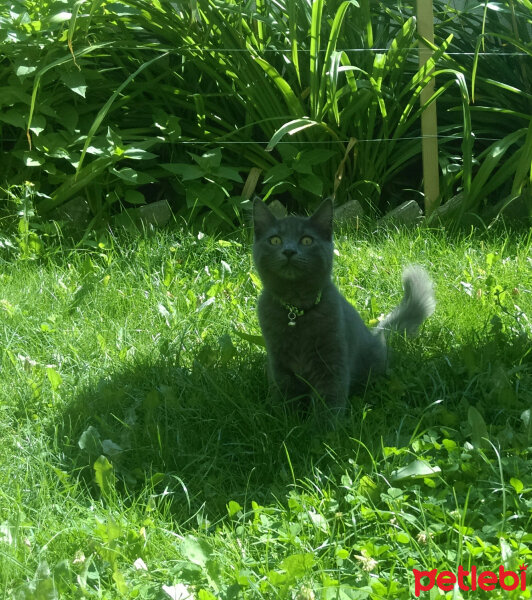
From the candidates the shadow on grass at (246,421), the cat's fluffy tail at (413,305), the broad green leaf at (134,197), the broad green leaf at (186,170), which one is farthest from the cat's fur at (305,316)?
the broad green leaf at (134,197)

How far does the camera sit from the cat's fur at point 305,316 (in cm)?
250

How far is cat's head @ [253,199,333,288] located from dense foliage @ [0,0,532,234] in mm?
1278

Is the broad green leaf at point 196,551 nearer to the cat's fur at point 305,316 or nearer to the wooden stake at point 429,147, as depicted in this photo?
the cat's fur at point 305,316

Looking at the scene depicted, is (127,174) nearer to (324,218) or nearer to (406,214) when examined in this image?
(406,214)

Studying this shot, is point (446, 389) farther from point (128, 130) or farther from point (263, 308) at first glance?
point (128, 130)

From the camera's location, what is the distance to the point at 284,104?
4.22 metres

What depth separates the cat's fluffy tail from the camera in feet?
9.37

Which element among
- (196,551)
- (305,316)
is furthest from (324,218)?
(196,551)

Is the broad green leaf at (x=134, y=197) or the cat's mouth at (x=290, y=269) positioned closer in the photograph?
the cat's mouth at (x=290, y=269)

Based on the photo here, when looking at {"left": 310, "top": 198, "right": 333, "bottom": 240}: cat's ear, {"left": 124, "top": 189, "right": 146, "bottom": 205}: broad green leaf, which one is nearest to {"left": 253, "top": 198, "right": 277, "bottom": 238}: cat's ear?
{"left": 310, "top": 198, "right": 333, "bottom": 240}: cat's ear

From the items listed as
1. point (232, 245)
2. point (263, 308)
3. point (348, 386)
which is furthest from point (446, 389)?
point (232, 245)

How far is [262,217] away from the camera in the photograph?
267 centimetres

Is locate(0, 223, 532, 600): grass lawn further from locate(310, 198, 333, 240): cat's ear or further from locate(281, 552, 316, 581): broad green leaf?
locate(310, 198, 333, 240): cat's ear

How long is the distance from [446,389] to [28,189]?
2.41m
